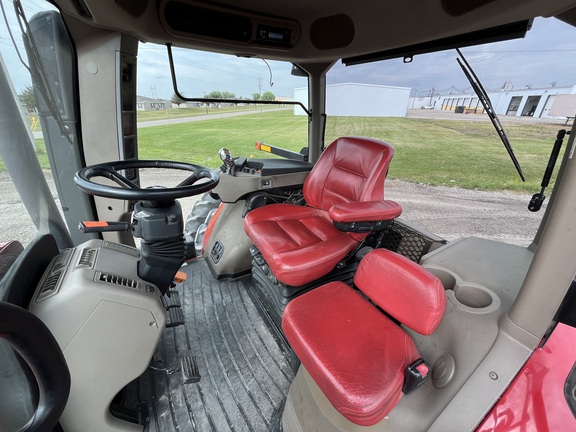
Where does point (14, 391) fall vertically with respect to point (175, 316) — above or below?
above

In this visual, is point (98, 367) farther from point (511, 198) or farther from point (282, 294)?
point (511, 198)

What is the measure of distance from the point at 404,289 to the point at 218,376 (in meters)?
1.03

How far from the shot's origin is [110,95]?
157 cm

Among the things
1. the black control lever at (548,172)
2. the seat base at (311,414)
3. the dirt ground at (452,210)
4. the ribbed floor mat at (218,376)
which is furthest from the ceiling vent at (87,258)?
the black control lever at (548,172)

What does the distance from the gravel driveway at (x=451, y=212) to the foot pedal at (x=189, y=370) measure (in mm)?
888

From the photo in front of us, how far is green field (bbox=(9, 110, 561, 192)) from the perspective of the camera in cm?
120

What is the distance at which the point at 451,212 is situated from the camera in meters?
2.37

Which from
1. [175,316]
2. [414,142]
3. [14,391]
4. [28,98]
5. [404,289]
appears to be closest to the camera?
[14,391]

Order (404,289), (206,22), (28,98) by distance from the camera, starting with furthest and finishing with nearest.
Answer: (206,22)
(28,98)
(404,289)

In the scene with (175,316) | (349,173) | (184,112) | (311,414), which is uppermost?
(184,112)

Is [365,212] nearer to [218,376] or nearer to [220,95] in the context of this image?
[218,376]

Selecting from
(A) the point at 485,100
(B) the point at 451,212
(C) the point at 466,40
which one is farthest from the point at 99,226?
(B) the point at 451,212

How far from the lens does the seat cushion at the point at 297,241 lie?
1346 millimetres

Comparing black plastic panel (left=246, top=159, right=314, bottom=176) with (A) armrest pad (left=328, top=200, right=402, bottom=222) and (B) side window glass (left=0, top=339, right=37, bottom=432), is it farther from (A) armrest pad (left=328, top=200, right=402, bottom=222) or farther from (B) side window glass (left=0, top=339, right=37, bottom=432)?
(B) side window glass (left=0, top=339, right=37, bottom=432)
